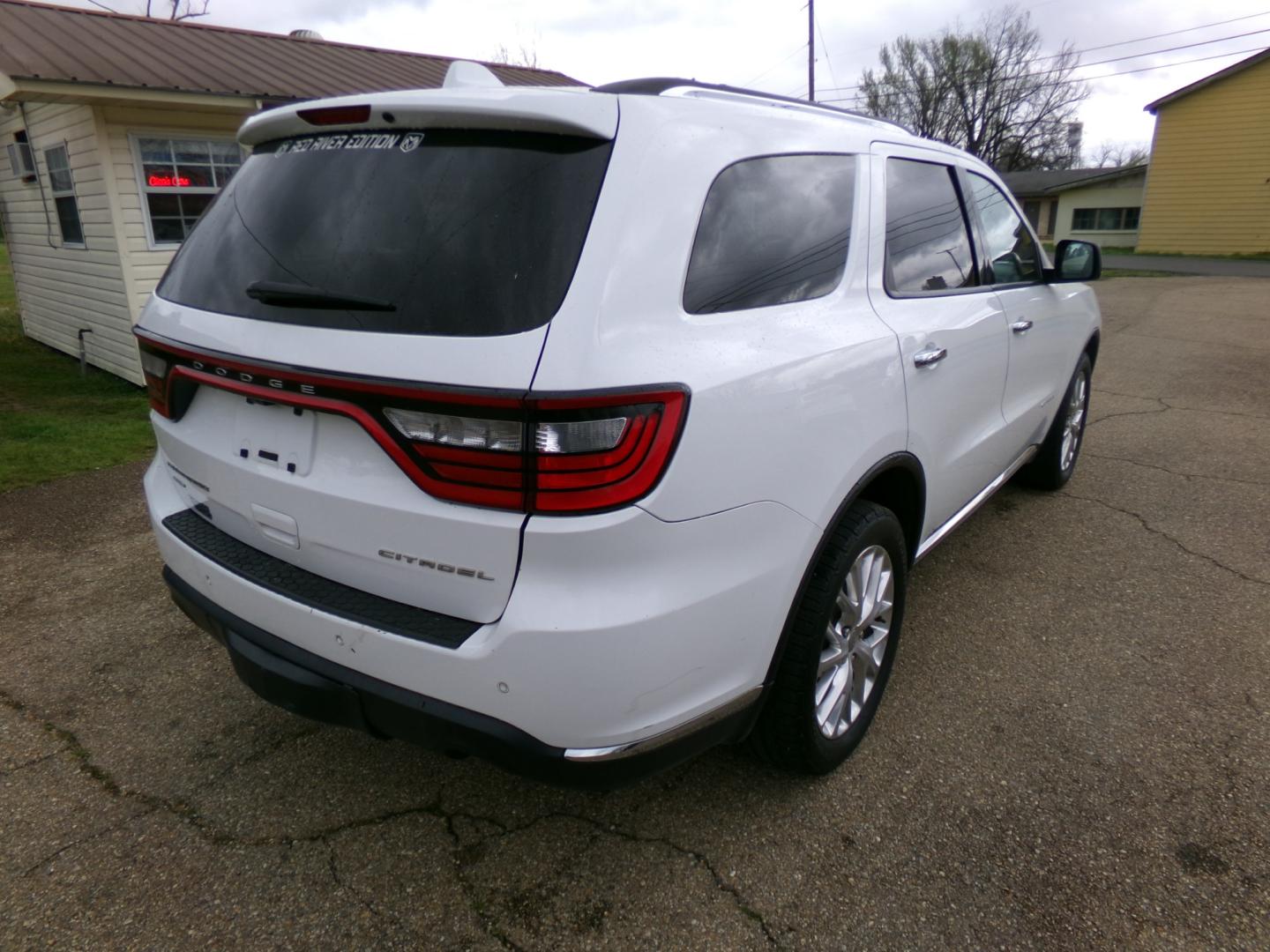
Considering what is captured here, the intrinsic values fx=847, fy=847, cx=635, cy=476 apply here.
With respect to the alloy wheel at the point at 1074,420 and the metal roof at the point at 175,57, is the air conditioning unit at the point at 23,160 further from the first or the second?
the alloy wheel at the point at 1074,420

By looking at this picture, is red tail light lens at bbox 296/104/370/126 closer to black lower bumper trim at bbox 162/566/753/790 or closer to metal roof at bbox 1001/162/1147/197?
black lower bumper trim at bbox 162/566/753/790

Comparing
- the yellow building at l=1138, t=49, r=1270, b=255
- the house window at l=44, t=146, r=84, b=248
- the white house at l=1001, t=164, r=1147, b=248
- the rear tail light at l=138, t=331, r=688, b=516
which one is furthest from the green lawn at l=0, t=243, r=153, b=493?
the white house at l=1001, t=164, r=1147, b=248

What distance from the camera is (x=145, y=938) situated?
6.53 ft

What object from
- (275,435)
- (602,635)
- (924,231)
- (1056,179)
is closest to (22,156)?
(275,435)

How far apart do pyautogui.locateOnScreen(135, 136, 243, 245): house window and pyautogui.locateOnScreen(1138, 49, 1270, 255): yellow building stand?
31.2 meters

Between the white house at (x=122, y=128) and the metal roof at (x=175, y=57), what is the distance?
21mm

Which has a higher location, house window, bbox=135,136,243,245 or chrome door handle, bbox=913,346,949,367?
house window, bbox=135,136,243,245

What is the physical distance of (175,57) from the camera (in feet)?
27.7

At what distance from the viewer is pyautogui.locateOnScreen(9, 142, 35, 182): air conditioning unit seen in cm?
1000

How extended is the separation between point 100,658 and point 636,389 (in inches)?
107

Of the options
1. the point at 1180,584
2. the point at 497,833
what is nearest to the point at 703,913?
the point at 497,833

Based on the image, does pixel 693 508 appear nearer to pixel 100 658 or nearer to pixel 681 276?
pixel 681 276

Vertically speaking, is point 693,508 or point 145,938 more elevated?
point 693,508

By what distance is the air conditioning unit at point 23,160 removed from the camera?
10.0 m
